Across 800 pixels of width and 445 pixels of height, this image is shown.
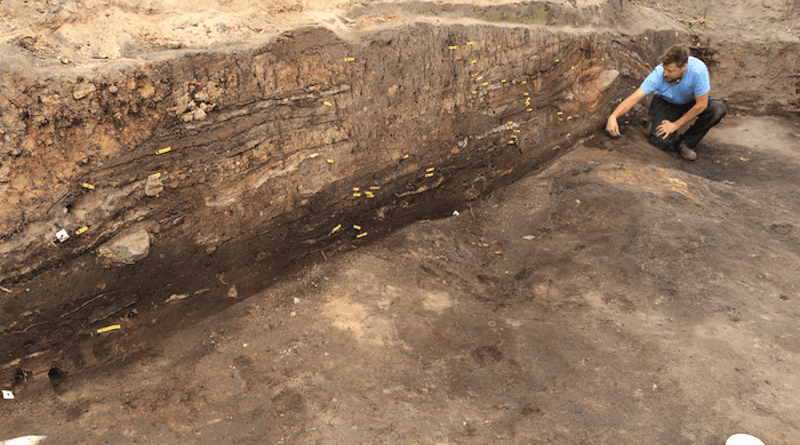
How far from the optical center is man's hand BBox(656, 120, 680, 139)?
5.33 m

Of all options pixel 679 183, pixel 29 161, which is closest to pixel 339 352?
A: pixel 29 161

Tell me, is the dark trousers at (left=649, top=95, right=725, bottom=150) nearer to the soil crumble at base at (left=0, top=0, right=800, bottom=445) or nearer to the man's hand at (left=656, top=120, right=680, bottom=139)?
the man's hand at (left=656, top=120, right=680, bottom=139)

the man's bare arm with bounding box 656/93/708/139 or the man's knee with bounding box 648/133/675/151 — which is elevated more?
the man's bare arm with bounding box 656/93/708/139

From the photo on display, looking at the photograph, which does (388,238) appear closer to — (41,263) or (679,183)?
(41,263)

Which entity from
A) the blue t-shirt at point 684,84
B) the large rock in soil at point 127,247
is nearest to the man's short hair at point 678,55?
the blue t-shirt at point 684,84

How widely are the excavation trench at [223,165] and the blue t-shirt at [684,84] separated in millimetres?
1370

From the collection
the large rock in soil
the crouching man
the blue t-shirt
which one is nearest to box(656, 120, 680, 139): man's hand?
the crouching man

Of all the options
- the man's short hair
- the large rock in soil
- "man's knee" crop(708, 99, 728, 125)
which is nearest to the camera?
the large rock in soil

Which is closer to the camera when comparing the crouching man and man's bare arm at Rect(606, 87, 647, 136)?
the crouching man

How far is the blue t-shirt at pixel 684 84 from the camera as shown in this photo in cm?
500

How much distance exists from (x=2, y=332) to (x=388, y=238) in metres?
2.64

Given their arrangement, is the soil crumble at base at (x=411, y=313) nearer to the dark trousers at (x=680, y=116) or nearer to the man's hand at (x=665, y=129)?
the man's hand at (x=665, y=129)

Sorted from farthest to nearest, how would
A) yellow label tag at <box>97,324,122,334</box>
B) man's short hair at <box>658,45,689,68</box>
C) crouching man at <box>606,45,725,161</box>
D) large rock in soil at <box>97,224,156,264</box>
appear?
crouching man at <box>606,45,725,161</box>
man's short hair at <box>658,45,689,68</box>
yellow label tag at <box>97,324,122,334</box>
large rock in soil at <box>97,224,156,264</box>

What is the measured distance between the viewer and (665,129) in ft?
17.7
